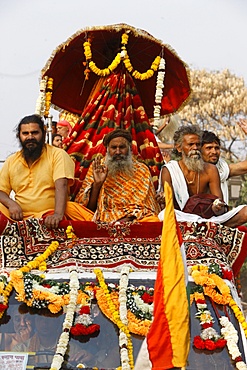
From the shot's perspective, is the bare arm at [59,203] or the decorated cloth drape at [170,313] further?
the bare arm at [59,203]

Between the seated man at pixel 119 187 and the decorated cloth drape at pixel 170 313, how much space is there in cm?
216

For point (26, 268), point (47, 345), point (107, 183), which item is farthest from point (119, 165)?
point (47, 345)

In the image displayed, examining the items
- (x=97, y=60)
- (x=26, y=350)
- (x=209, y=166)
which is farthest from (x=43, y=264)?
(x=97, y=60)

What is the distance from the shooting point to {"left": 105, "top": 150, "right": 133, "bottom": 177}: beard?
24.3 ft

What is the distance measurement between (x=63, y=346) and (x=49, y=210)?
7.03 feet

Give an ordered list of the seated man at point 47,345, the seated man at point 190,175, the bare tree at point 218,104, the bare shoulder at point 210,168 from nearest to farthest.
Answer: the seated man at point 47,345 < the seated man at point 190,175 < the bare shoulder at point 210,168 < the bare tree at point 218,104

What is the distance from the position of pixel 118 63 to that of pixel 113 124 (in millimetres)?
631

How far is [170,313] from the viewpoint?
4.66 m

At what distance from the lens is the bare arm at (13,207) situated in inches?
261

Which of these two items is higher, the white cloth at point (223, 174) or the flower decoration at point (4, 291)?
the white cloth at point (223, 174)

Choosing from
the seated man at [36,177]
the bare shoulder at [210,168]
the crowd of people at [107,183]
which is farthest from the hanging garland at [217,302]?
the bare shoulder at [210,168]

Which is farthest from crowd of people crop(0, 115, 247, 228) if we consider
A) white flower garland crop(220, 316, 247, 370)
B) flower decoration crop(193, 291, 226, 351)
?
white flower garland crop(220, 316, 247, 370)

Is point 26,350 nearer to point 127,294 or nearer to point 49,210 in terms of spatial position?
point 127,294

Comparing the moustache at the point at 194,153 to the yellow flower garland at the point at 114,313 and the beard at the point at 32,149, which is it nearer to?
the beard at the point at 32,149
